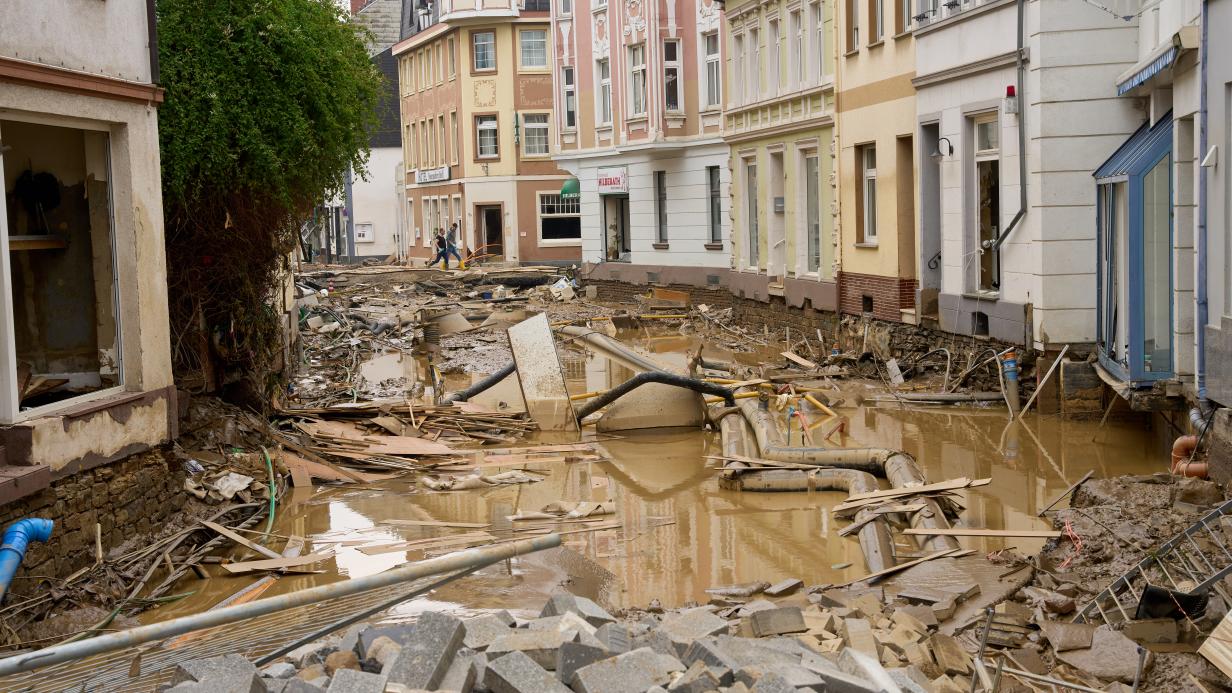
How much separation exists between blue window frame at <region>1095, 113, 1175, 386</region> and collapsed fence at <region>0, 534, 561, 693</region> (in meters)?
9.02

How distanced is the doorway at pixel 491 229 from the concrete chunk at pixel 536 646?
4904 centimetres

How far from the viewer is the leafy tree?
42.1 ft

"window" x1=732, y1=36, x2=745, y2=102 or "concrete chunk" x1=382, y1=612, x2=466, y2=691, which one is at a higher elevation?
"window" x1=732, y1=36, x2=745, y2=102

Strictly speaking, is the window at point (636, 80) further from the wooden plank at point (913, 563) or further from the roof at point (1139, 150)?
the wooden plank at point (913, 563)

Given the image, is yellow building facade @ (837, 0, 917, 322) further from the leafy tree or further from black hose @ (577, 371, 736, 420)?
the leafy tree

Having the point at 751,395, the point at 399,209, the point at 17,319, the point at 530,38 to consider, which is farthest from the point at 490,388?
the point at 399,209

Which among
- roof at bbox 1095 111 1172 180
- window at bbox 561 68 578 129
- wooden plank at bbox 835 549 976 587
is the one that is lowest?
wooden plank at bbox 835 549 976 587

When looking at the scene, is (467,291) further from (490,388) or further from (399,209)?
(399,209)

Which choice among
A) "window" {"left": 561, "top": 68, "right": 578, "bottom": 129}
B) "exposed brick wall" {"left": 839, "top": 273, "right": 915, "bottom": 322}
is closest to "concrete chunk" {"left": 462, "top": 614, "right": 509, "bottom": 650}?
"exposed brick wall" {"left": 839, "top": 273, "right": 915, "bottom": 322}

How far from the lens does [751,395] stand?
739 inches

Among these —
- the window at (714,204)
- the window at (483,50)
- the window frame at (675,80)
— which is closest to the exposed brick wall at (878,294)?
the window at (714,204)

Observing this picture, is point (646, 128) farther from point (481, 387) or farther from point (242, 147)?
point (242, 147)

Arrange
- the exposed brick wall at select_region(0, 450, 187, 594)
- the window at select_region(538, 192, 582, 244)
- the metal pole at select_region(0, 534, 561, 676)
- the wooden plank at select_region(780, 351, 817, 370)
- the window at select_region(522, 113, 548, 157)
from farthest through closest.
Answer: the window at select_region(538, 192, 582, 244), the window at select_region(522, 113, 548, 157), the wooden plank at select_region(780, 351, 817, 370), the exposed brick wall at select_region(0, 450, 187, 594), the metal pole at select_region(0, 534, 561, 676)

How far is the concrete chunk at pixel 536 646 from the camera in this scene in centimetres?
616
